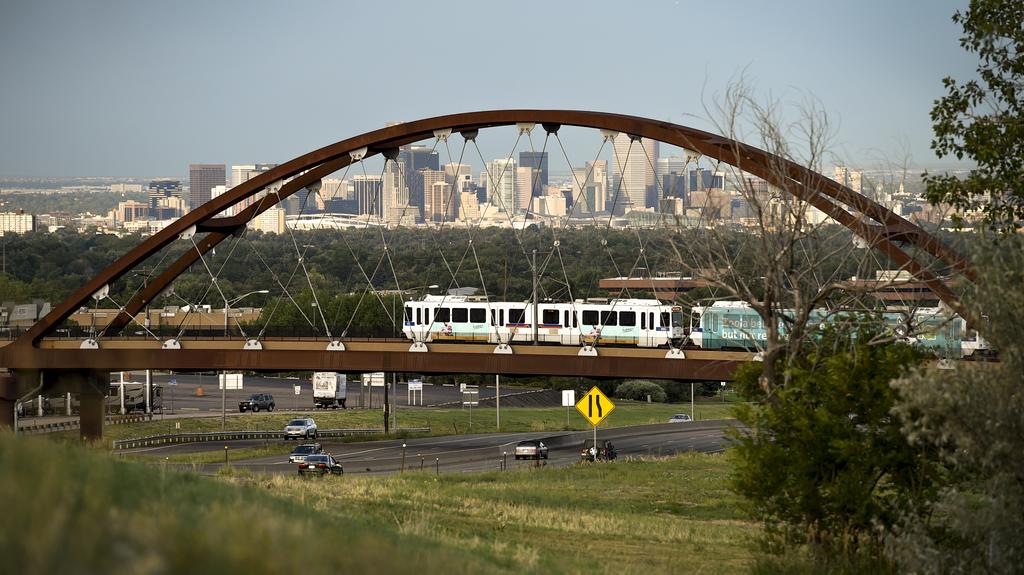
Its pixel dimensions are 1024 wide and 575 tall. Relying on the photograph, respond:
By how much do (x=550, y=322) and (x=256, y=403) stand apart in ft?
100

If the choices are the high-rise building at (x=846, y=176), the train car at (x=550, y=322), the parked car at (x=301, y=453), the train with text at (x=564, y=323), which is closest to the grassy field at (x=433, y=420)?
the train car at (x=550, y=322)

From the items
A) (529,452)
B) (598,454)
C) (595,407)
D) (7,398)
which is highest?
(7,398)

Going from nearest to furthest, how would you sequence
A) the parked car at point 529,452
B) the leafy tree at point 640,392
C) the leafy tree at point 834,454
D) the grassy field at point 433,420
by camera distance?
the leafy tree at point 834,454
the parked car at point 529,452
the grassy field at point 433,420
the leafy tree at point 640,392

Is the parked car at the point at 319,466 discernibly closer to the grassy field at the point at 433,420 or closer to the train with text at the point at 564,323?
the train with text at the point at 564,323

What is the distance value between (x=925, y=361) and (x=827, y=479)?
2.74 meters

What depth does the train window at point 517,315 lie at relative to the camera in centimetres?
6875

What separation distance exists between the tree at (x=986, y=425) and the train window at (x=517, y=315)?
164 ft

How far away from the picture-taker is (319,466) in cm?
4472

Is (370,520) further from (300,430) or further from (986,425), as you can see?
(300,430)

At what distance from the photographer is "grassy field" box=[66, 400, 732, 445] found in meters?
74.4

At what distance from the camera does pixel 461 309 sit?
230 feet

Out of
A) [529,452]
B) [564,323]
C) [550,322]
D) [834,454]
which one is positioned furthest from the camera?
[550,322]

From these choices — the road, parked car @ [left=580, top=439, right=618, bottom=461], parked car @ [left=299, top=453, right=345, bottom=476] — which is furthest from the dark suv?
parked car @ [left=299, top=453, right=345, bottom=476]

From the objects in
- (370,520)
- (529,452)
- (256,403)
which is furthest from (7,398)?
(370,520)
